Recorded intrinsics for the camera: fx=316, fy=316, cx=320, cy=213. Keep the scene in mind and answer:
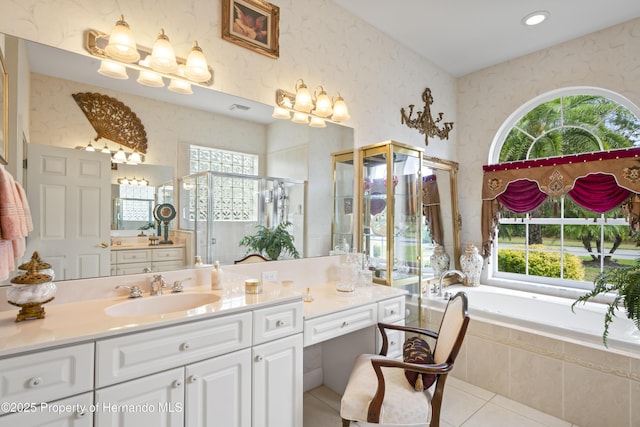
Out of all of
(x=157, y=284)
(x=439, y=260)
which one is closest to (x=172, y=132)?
(x=157, y=284)

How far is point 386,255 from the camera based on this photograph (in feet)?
A: 8.52

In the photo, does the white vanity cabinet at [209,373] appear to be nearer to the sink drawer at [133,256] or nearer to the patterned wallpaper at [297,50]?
the sink drawer at [133,256]

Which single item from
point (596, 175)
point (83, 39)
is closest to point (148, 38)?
point (83, 39)

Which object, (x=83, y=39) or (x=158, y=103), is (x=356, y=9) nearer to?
(x=158, y=103)

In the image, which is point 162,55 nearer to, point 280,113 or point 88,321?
point 280,113

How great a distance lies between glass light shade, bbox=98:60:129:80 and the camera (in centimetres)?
157

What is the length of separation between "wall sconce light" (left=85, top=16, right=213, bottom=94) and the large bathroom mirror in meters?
0.04

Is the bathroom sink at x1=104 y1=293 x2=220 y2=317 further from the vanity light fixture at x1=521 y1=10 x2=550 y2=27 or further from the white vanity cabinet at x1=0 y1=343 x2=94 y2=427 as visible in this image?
the vanity light fixture at x1=521 y1=10 x2=550 y2=27

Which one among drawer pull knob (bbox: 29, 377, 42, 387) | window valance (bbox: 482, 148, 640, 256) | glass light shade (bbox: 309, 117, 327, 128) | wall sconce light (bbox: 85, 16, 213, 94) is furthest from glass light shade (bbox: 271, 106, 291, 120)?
window valance (bbox: 482, 148, 640, 256)

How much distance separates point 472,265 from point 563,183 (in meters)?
1.19

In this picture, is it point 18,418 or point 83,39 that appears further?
point 83,39

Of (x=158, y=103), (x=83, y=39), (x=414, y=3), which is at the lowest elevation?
(x=158, y=103)

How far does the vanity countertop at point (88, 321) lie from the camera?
1.01 m

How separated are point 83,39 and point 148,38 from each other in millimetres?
294
